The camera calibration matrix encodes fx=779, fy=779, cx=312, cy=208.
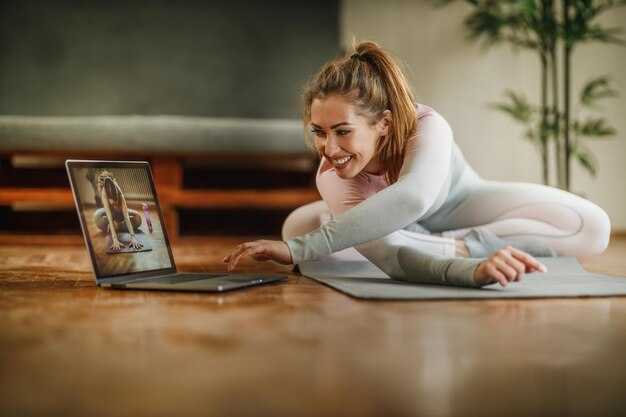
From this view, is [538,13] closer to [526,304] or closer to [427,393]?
[526,304]

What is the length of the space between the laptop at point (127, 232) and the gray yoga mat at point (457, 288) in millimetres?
185

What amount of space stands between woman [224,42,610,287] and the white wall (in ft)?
6.61

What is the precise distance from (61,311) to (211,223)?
6.87 feet

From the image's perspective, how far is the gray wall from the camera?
3.39 m

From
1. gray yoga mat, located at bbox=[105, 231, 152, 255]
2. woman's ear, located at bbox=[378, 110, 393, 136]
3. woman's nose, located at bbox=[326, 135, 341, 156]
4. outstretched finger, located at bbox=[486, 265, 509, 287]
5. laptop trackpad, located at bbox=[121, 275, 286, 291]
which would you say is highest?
woman's ear, located at bbox=[378, 110, 393, 136]

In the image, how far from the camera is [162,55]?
3490 millimetres

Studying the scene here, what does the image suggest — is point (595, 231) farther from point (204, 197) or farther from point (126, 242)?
point (204, 197)

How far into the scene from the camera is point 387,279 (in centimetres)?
156

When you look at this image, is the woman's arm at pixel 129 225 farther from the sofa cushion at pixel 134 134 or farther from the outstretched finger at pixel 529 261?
the sofa cushion at pixel 134 134

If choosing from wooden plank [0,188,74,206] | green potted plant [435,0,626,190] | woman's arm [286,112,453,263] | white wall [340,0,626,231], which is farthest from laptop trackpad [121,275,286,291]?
white wall [340,0,626,231]

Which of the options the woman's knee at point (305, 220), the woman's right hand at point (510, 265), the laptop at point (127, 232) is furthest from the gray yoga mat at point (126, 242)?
the woman's right hand at point (510, 265)

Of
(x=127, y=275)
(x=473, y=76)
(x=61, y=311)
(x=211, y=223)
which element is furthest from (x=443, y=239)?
(x=473, y=76)

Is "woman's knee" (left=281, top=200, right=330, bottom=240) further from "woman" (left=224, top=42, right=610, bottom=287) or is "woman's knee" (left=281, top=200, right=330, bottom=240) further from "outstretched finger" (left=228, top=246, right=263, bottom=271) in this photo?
"outstretched finger" (left=228, top=246, right=263, bottom=271)

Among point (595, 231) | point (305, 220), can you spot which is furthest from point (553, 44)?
point (305, 220)
